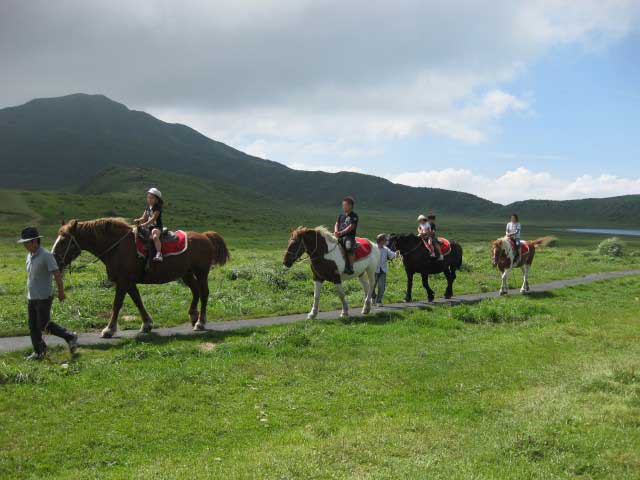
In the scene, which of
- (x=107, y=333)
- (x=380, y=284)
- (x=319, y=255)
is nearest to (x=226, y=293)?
(x=319, y=255)

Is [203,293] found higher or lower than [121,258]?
lower

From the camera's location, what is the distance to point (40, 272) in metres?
10.4

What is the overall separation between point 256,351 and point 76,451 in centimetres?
516

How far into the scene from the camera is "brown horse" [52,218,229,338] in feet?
41.7

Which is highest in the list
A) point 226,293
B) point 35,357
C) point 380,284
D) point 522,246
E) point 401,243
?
point 401,243

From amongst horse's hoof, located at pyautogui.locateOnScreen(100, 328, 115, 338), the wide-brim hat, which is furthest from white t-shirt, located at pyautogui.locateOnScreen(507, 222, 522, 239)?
the wide-brim hat

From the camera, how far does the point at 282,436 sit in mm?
7406

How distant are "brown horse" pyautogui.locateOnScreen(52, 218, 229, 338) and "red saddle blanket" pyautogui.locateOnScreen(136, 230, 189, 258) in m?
0.13

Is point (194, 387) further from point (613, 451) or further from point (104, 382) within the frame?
point (613, 451)

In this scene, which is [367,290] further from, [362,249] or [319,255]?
[319,255]

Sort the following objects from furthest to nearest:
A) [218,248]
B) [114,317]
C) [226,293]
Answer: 1. [226,293]
2. [218,248]
3. [114,317]

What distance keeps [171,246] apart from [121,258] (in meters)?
1.42

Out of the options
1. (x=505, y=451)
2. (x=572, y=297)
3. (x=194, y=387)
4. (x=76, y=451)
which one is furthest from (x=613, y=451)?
(x=572, y=297)

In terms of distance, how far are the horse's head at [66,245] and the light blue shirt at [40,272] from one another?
1973 mm
